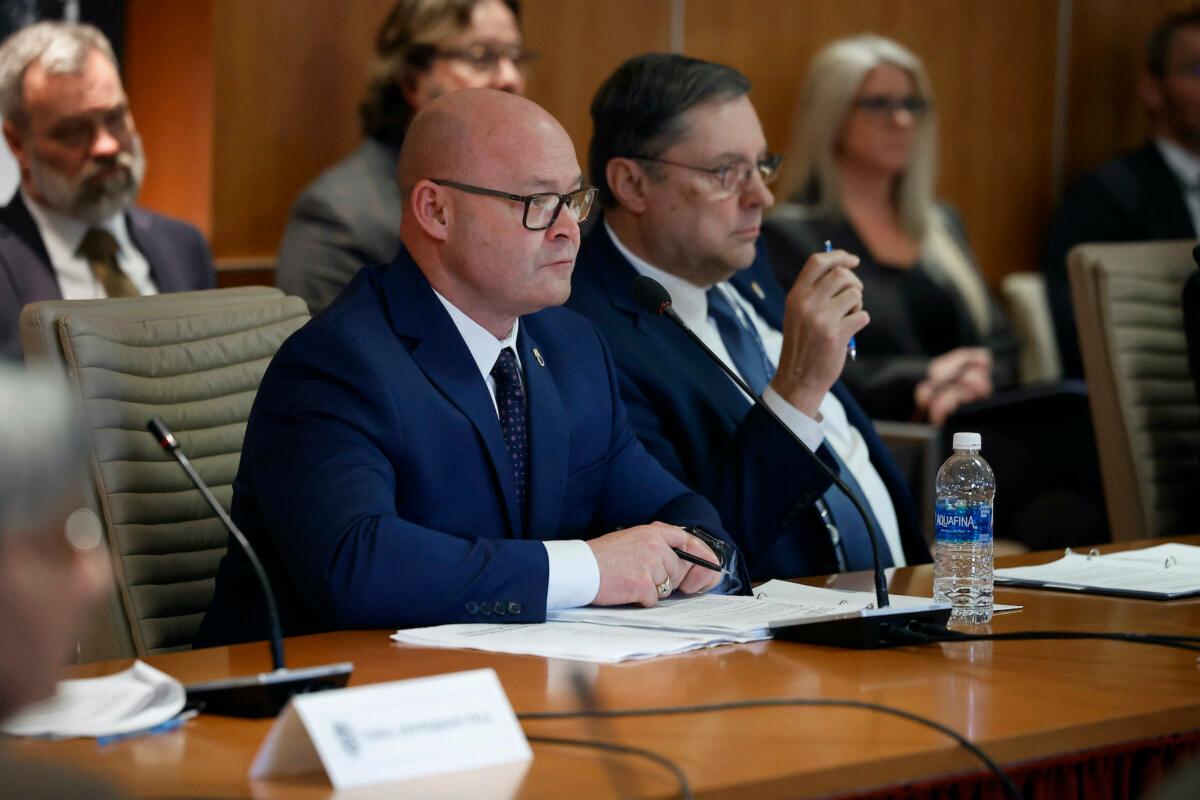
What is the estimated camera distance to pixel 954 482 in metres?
2.19

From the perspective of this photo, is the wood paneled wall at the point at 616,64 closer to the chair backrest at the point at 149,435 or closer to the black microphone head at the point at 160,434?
the chair backrest at the point at 149,435

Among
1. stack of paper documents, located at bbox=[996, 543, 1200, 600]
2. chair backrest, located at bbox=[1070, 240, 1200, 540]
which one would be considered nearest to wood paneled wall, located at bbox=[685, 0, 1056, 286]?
chair backrest, located at bbox=[1070, 240, 1200, 540]

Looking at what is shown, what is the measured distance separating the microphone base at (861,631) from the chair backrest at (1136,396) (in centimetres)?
144

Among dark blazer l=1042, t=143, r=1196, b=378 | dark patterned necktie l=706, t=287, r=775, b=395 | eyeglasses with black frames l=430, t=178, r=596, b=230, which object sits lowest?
dark patterned necktie l=706, t=287, r=775, b=395

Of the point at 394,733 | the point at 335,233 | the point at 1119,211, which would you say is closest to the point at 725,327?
the point at 335,233

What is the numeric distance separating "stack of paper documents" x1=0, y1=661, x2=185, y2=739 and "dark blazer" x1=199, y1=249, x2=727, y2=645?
Answer: 0.37 meters

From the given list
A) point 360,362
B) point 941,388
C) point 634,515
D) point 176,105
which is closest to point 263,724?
point 360,362

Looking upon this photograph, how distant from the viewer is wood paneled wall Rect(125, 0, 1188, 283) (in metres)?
4.25

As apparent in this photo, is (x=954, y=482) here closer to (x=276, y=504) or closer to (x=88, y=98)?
(x=276, y=504)

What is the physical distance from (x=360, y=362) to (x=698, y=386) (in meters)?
0.83

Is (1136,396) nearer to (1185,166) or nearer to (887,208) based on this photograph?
(887,208)

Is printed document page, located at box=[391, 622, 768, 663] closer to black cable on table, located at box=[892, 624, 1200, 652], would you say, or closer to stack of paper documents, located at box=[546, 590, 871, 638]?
stack of paper documents, located at box=[546, 590, 871, 638]

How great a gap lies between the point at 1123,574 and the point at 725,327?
0.88 meters

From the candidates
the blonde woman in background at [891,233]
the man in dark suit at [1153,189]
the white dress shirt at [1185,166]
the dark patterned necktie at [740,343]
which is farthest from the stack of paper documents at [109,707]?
the white dress shirt at [1185,166]
